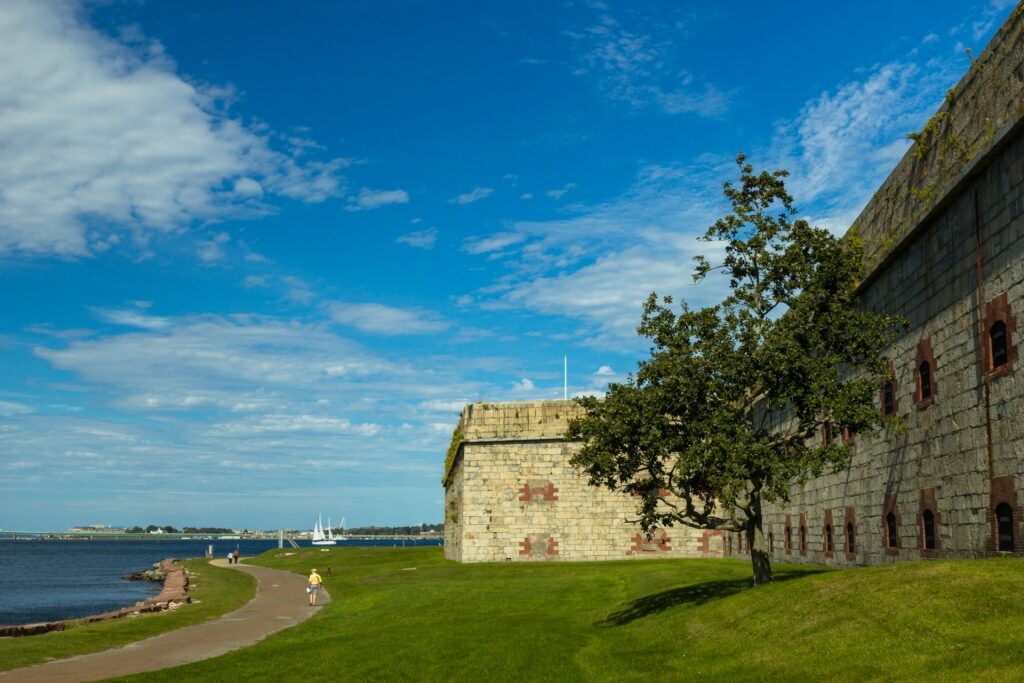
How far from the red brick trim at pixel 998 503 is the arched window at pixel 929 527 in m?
3.07

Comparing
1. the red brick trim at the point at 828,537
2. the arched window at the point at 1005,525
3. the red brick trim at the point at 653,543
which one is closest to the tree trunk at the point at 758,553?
the arched window at the point at 1005,525

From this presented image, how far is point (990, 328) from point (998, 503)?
146 inches

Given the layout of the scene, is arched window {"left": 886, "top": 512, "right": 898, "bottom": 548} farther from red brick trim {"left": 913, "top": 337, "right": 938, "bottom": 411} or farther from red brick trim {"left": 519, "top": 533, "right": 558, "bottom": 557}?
red brick trim {"left": 519, "top": 533, "right": 558, "bottom": 557}

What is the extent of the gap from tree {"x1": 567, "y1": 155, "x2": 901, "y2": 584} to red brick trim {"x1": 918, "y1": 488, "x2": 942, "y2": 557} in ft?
6.83

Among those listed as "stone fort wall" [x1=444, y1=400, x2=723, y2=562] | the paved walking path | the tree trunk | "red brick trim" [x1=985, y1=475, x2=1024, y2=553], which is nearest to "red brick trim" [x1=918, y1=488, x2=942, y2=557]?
"red brick trim" [x1=985, y1=475, x2=1024, y2=553]

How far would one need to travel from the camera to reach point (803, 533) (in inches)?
1438

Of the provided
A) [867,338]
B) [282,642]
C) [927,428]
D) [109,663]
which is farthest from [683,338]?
[109,663]

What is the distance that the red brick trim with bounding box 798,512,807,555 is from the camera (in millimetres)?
36188

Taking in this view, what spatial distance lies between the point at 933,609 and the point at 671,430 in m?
9.02

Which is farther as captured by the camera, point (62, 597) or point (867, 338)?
point (62, 597)

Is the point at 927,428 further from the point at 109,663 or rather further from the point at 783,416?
the point at 109,663

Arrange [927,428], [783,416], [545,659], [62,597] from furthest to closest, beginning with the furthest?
[62,597] < [783,416] < [927,428] < [545,659]

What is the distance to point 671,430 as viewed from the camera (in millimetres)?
24109

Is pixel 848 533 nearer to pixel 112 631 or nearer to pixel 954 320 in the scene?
pixel 954 320
